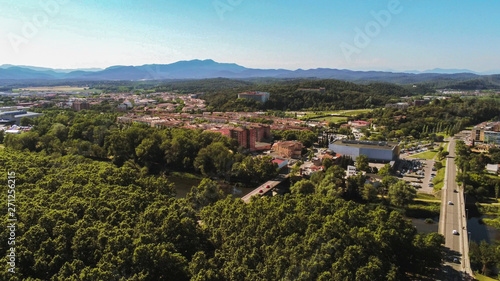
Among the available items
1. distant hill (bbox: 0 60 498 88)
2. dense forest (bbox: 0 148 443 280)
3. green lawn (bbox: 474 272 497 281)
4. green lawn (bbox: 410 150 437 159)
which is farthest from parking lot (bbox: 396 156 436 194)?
distant hill (bbox: 0 60 498 88)

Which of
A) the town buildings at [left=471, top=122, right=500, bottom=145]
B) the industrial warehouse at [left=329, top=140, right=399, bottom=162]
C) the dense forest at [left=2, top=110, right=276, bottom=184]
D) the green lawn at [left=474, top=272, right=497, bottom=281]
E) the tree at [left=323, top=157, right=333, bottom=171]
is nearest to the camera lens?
the green lawn at [left=474, top=272, right=497, bottom=281]

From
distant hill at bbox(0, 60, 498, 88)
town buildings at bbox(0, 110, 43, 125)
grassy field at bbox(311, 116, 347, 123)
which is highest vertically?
distant hill at bbox(0, 60, 498, 88)

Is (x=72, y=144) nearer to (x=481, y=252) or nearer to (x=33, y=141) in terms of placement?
(x=33, y=141)

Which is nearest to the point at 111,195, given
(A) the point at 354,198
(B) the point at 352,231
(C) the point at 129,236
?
(C) the point at 129,236

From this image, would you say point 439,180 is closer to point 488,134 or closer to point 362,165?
point 362,165

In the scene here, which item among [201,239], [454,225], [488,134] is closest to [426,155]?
[488,134]

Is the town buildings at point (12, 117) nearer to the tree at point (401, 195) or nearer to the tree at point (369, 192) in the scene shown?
the tree at point (369, 192)

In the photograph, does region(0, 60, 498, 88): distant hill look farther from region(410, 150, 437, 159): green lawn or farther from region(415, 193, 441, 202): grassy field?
region(415, 193, 441, 202): grassy field
